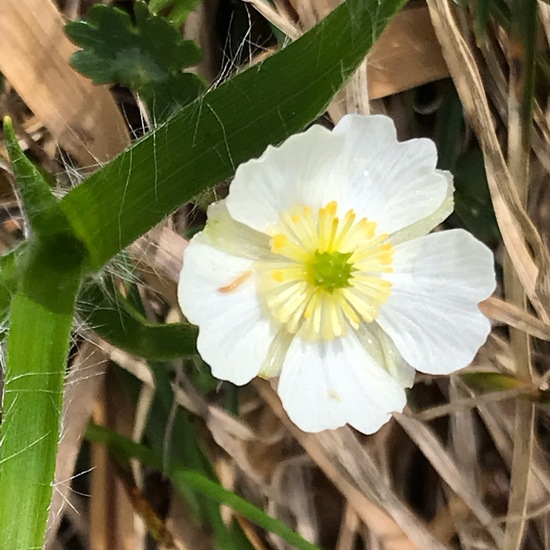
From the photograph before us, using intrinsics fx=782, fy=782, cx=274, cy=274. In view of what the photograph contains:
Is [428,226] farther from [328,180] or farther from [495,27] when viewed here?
[495,27]

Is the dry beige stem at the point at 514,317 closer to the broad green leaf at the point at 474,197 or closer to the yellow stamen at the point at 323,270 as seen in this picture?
the broad green leaf at the point at 474,197

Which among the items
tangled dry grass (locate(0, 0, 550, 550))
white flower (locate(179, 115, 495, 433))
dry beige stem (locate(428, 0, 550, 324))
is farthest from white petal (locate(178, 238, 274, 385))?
dry beige stem (locate(428, 0, 550, 324))

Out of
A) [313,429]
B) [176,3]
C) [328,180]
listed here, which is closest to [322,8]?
[176,3]

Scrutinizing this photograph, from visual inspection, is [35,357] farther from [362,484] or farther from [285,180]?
[362,484]

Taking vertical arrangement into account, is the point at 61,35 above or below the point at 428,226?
above

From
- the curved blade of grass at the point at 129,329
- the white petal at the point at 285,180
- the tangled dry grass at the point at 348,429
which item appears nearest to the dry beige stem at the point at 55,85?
the tangled dry grass at the point at 348,429

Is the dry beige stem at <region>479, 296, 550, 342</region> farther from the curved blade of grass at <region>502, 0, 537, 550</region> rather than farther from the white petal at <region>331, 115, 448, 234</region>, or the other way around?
the white petal at <region>331, 115, 448, 234</region>
